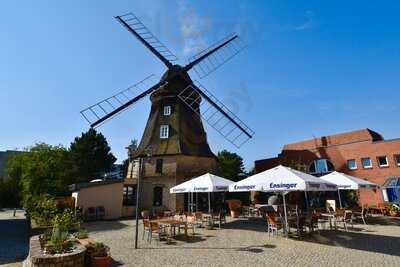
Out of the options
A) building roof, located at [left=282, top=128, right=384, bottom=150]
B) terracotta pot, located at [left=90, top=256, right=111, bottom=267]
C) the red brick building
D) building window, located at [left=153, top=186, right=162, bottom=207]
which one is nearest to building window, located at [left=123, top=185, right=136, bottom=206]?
building window, located at [left=153, top=186, right=162, bottom=207]

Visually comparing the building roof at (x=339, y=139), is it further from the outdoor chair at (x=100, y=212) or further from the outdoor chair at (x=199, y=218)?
the outdoor chair at (x=100, y=212)

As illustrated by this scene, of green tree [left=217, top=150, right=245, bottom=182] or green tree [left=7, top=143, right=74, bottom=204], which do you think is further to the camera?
green tree [left=217, top=150, right=245, bottom=182]

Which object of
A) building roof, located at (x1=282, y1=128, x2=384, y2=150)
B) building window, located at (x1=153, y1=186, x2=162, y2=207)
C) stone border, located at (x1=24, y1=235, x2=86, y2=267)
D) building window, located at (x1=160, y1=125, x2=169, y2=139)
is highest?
building window, located at (x1=160, y1=125, x2=169, y2=139)

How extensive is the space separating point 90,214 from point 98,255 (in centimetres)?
1251

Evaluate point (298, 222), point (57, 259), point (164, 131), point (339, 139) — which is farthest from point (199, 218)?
point (339, 139)

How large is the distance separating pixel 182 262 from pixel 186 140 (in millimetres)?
16908

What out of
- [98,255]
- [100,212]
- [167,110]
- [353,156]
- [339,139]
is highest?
[167,110]

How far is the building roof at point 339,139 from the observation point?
23.8 metres

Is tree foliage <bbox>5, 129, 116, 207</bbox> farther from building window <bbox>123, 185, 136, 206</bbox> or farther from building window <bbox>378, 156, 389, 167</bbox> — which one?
building window <bbox>378, 156, 389, 167</bbox>

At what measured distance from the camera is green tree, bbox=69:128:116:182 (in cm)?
3950

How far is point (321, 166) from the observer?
25906 millimetres

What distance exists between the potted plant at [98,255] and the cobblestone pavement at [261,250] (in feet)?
2.20

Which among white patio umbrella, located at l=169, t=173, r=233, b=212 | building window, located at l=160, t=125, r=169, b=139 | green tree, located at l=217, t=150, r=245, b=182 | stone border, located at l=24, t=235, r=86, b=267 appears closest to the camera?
stone border, located at l=24, t=235, r=86, b=267

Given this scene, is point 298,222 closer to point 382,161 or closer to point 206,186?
point 206,186
